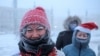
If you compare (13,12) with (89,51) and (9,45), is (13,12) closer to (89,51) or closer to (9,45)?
(9,45)

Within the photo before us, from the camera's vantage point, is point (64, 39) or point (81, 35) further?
point (64, 39)

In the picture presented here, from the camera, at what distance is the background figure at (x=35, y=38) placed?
3.86 feet

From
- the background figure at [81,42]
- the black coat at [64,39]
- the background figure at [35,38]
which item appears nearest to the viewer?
the background figure at [35,38]

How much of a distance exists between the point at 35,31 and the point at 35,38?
4cm

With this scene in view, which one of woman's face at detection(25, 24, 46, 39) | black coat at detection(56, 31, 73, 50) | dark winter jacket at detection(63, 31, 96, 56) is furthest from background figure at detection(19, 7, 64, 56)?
black coat at detection(56, 31, 73, 50)

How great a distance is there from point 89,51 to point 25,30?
1409mm

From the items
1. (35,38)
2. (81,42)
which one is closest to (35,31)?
(35,38)

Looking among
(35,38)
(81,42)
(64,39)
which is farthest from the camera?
(64,39)

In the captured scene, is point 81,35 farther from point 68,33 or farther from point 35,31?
point 35,31

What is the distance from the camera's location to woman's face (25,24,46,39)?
1.19m

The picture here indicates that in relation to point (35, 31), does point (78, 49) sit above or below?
below

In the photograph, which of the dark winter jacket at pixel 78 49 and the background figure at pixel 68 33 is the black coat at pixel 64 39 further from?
the dark winter jacket at pixel 78 49

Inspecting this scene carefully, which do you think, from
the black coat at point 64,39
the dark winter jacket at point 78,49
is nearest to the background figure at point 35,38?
the dark winter jacket at point 78,49

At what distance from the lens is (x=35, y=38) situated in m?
1.18
